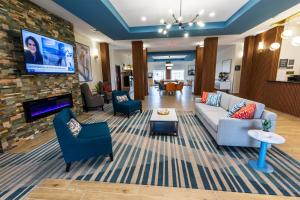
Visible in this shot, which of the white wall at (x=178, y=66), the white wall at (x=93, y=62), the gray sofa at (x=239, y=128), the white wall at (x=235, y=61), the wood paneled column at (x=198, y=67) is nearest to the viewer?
the gray sofa at (x=239, y=128)

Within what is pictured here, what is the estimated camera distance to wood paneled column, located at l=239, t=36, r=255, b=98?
260 inches

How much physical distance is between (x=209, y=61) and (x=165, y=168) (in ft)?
19.1

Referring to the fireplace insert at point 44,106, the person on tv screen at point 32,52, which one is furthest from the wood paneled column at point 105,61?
the person on tv screen at point 32,52

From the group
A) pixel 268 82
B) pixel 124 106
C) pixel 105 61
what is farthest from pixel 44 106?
pixel 268 82

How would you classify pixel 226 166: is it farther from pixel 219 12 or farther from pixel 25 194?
pixel 219 12

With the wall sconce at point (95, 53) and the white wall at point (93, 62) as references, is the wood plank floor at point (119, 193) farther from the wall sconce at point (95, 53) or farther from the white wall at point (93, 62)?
the wall sconce at point (95, 53)

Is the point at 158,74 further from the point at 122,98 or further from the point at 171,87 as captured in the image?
the point at 122,98

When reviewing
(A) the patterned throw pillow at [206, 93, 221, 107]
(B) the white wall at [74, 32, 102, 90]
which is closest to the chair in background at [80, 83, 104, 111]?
(B) the white wall at [74, 32, 102, 90]

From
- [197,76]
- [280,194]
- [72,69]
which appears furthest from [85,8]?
[197,76]

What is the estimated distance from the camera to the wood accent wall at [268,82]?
471 cm

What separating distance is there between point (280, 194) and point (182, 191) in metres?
1.14

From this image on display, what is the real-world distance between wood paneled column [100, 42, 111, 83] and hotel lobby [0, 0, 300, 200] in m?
1.38

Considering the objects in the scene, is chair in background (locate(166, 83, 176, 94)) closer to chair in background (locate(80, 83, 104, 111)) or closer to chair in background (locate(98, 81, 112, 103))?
chair in background (locate(98, 81, 112, 103))

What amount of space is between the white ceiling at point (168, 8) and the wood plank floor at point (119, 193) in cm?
390
